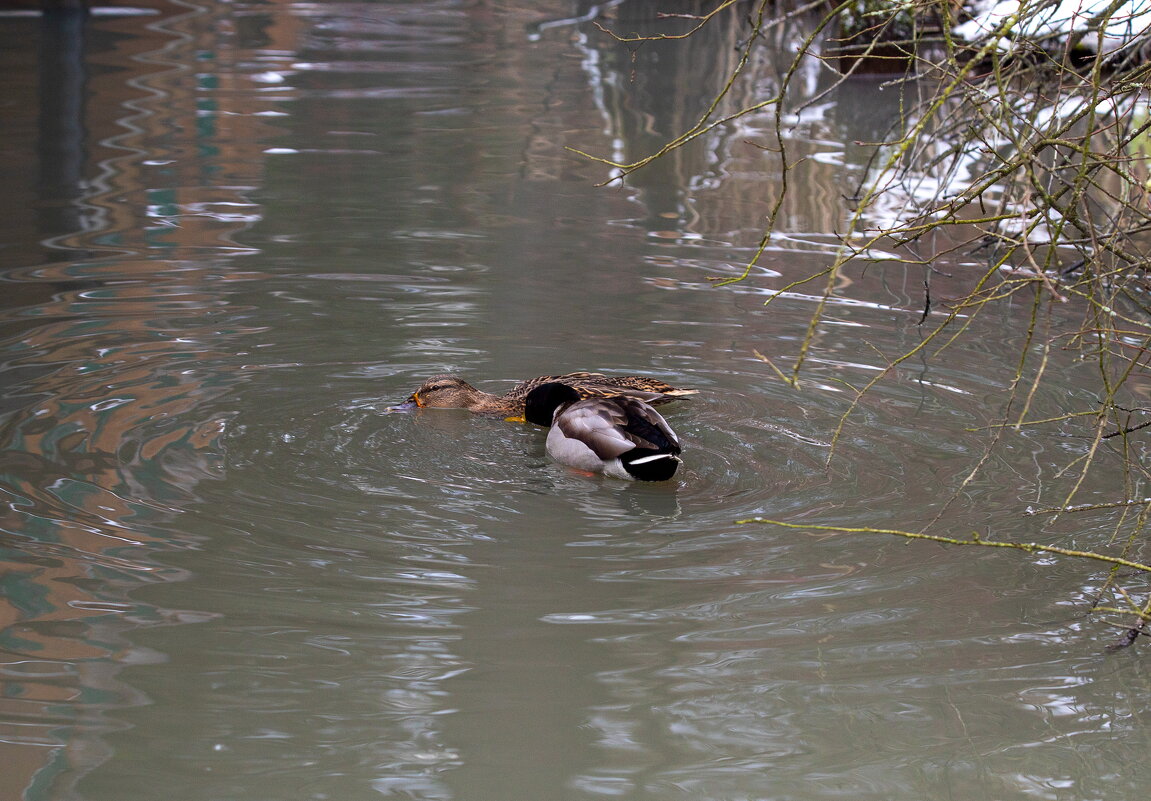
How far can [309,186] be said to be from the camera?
447 inches

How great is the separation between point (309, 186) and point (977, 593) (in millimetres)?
7782

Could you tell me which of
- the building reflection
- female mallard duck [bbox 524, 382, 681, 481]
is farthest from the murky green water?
female mallard duck [bbox 524, 382, 681, 481]

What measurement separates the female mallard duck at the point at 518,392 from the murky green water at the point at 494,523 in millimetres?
179

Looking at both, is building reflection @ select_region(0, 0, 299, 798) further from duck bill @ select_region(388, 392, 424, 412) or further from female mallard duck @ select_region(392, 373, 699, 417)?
female mallard duck @ select_region(392, 373, 699, 417)

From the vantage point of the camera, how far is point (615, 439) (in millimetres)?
6031

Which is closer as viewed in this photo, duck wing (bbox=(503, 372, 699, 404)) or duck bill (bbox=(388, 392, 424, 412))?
duck bill (bbox=(388, 392, 424, 412))

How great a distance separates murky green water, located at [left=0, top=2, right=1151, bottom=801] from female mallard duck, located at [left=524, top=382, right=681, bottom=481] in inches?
5.1

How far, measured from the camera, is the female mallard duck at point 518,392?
22.6ft

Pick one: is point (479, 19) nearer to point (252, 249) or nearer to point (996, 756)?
point (252, 249)

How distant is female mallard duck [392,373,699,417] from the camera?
6879 millimetres

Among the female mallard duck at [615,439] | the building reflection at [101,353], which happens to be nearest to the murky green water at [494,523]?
the building reflection at [101,353]

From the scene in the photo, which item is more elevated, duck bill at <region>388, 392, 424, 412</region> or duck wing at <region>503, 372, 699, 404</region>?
duck wing at <region>503, 372, 699, 404</region>

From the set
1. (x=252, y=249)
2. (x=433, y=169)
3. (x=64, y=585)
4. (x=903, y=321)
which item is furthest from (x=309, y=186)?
(x=64, y=585)

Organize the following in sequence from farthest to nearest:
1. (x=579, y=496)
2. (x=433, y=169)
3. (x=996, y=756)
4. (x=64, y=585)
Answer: (x=433, y=169)
(x=579, y=496)
(x=64, y=585)
(x=996, y=756)
